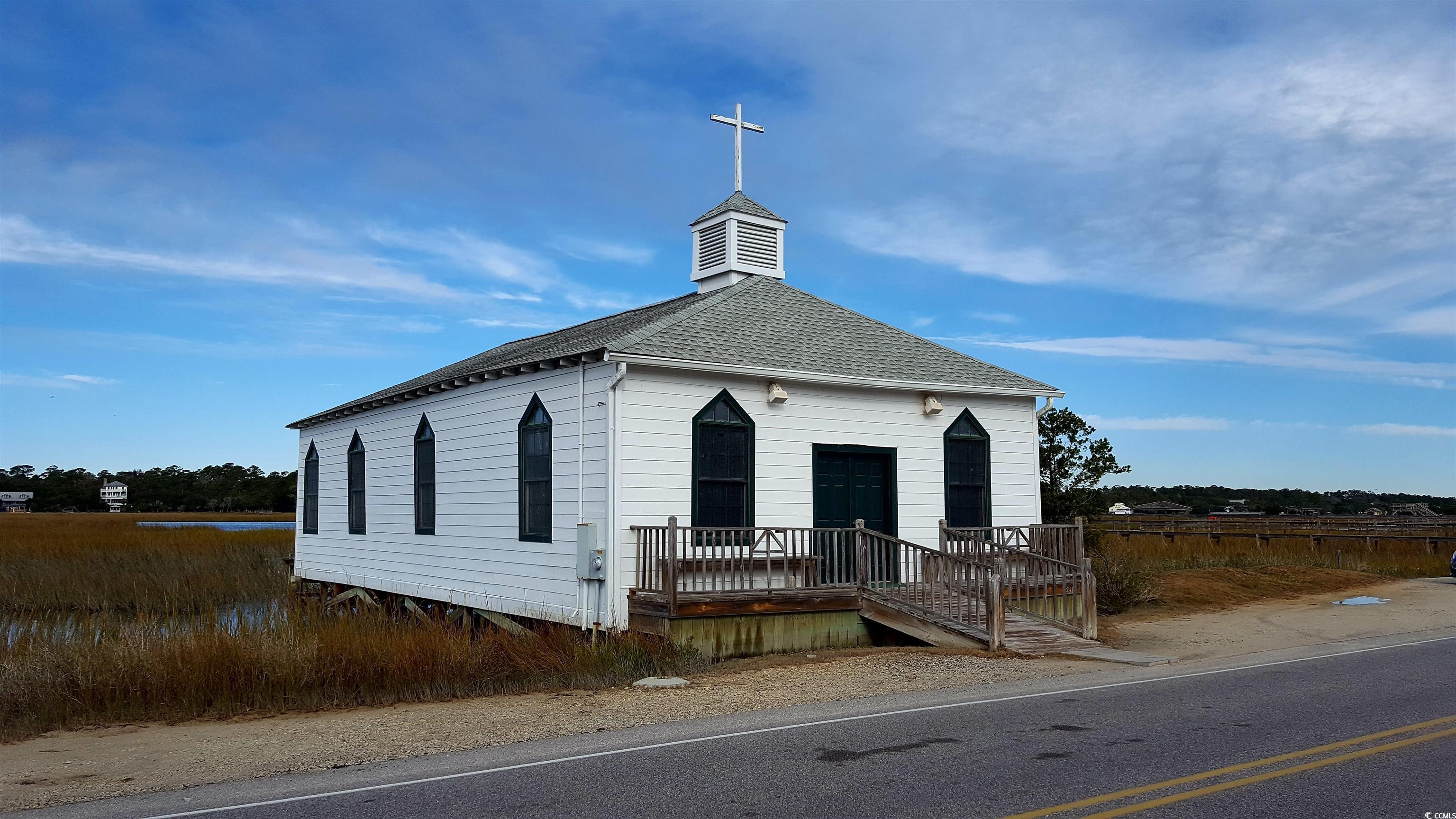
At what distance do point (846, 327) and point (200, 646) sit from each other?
11.7 metres

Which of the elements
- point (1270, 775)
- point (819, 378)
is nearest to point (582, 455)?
point (819, 378)

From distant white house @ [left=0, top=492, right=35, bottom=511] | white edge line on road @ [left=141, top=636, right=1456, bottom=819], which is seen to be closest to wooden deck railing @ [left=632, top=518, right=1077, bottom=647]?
white edge line on road @ [left=141, top=636, right=1456, bottom=819]

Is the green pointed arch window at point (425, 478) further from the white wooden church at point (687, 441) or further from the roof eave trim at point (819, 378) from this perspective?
the roof eave trim at point (819, 378)

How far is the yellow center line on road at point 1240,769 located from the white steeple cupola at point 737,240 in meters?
14.0

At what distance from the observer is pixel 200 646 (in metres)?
11.7

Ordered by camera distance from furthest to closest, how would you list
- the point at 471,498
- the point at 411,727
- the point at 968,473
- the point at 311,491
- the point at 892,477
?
1. the point at 311,491
2. the point at 968,473
3. the point at 471,498
4. the point at 892,477
5. the point at 411,727

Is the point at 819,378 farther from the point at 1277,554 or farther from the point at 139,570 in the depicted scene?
the point at 139,570

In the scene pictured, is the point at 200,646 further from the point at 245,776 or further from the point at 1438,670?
the point at 1438,670

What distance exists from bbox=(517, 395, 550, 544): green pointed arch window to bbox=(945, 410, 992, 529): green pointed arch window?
6730 millimetres

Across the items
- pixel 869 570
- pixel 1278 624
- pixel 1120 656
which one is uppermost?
pixel 869 570

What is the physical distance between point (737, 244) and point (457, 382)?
5.97m

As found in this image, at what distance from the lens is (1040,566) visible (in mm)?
17844

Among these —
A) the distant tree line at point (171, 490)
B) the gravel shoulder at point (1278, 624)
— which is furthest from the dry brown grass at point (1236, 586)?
the distant tree line at point (171, 490)

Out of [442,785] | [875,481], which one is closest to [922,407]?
[875,481]
